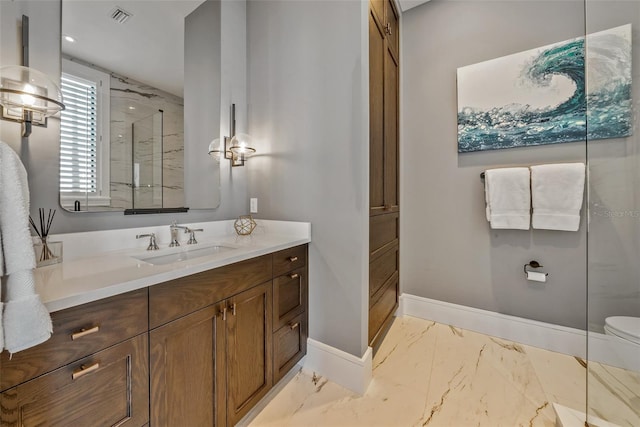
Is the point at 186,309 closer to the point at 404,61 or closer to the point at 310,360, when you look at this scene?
the point at 310,360


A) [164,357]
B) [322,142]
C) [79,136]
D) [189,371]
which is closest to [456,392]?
[189,371]

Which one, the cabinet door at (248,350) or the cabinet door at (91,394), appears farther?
the cabinet door at (248,350)

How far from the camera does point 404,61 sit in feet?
7.64

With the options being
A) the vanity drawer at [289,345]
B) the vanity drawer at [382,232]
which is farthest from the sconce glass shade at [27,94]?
the vanity drawer at [382,232]

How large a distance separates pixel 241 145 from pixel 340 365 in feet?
5.11

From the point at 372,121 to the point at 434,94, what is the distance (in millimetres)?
1012

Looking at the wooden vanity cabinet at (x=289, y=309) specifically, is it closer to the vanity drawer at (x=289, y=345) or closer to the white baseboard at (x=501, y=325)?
the vanity drawer at (x=289, y=345)

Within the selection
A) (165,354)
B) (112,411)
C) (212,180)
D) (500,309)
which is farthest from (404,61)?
(112,411)

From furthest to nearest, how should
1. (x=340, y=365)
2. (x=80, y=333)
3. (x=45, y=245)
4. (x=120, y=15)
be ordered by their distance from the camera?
(x=340, y=365) < (x=120, y=15) < (x=45, y=245) < (x=80, y=333)

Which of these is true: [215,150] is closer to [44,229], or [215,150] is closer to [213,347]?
[44,229]

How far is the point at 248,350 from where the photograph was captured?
1.21m

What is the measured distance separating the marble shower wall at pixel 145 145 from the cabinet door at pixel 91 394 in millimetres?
826

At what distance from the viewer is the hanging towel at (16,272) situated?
0.55m

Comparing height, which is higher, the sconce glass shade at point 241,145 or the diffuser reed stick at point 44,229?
the sconce glass shade at point 241,145
